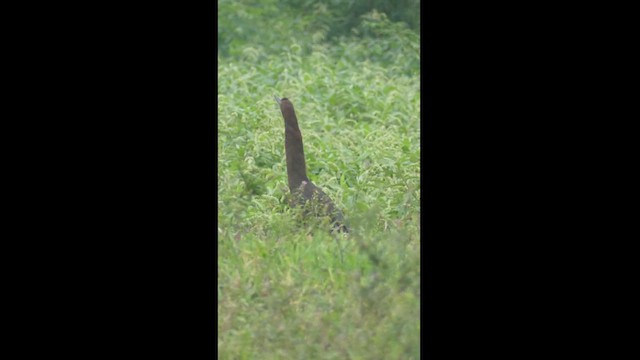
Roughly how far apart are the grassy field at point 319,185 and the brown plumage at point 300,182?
74 millimetres

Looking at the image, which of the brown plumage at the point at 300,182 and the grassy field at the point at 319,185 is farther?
the brown plumage at the point at 300,182

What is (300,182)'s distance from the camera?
4.20 m

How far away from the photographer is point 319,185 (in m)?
4.42

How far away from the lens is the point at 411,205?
12.7 feet

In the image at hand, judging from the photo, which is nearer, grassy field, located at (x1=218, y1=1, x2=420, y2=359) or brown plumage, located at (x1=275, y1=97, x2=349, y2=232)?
grassy field, located at (x1=218, y1=1, x2=420, y2=359)

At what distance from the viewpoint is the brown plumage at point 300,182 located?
3803mm

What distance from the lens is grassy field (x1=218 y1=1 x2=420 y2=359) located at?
3129mm

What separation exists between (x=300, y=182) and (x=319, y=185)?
231 millimetres

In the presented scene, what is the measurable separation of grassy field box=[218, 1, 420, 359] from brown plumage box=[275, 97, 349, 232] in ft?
0.24

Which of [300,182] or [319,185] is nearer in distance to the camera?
[300,182]
